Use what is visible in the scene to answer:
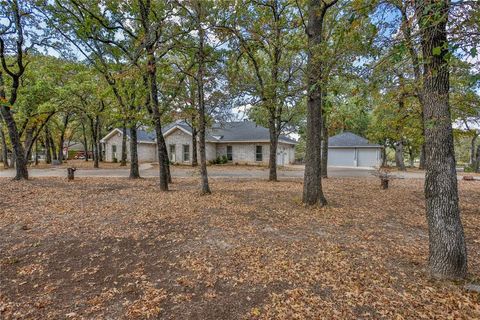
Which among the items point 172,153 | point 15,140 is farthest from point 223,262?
point 172,153

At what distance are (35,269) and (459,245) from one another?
611cm

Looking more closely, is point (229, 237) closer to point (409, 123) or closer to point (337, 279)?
point (337, 279)

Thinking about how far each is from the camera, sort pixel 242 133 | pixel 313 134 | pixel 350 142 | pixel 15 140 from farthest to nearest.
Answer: pixel 350 142 → pixel 242 133 → pixel 15 140 → pixel 313 134

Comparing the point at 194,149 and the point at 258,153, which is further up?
the point at 194,149

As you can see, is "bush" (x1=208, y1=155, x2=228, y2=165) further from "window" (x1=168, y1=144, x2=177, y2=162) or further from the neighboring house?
"window" (x1=168, y1=144, x2=177, y2=162)

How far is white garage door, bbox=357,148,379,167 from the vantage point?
27.6 meters

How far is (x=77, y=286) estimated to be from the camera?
11.4 feet

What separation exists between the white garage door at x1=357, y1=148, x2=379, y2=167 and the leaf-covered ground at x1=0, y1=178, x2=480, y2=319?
21352mm

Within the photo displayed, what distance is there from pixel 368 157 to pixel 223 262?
90.7 ft

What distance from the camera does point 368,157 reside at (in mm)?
27750

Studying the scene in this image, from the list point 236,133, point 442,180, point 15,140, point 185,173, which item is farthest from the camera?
point 236,133

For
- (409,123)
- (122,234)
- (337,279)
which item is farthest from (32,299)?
(409,123)

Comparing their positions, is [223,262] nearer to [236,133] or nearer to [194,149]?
[194,149]

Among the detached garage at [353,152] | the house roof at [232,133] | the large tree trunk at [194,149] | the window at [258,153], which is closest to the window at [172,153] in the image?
the house roof at [232,133]
